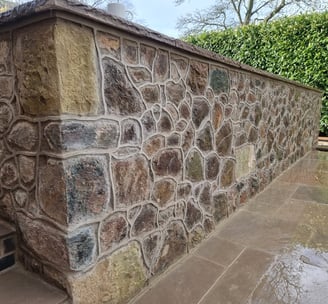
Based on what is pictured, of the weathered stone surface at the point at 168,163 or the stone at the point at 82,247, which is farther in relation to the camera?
the weathered stone surface at the point at 168,163

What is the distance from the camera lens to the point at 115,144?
1187mm

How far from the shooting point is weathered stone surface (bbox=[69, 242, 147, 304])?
110 cm

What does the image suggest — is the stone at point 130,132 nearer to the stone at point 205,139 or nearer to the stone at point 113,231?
the stone at point 113,231

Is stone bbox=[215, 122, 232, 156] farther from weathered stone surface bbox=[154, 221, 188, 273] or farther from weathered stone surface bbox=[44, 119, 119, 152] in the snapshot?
weathered stone surface bbox=[44, 119, 119, 152]

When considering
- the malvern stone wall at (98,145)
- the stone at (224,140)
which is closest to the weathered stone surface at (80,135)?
the malvern stone wall at (98,145)

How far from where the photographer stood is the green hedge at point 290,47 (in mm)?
5418

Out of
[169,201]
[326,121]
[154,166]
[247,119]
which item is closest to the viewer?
[154,166]

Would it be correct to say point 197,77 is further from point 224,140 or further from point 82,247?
point 82,247

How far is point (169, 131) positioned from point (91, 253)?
75 cm

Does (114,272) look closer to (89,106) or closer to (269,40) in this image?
(89,106)

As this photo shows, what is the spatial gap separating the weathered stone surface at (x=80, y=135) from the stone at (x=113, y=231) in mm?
329

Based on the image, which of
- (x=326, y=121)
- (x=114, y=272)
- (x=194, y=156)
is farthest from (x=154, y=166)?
(x=326, y=121)

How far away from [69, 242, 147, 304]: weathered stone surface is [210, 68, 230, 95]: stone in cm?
121

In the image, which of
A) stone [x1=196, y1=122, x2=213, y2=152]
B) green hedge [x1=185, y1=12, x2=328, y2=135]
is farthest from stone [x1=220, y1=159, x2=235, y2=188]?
green hedge [x1=185, y1=12, x2=328, y2=135]
